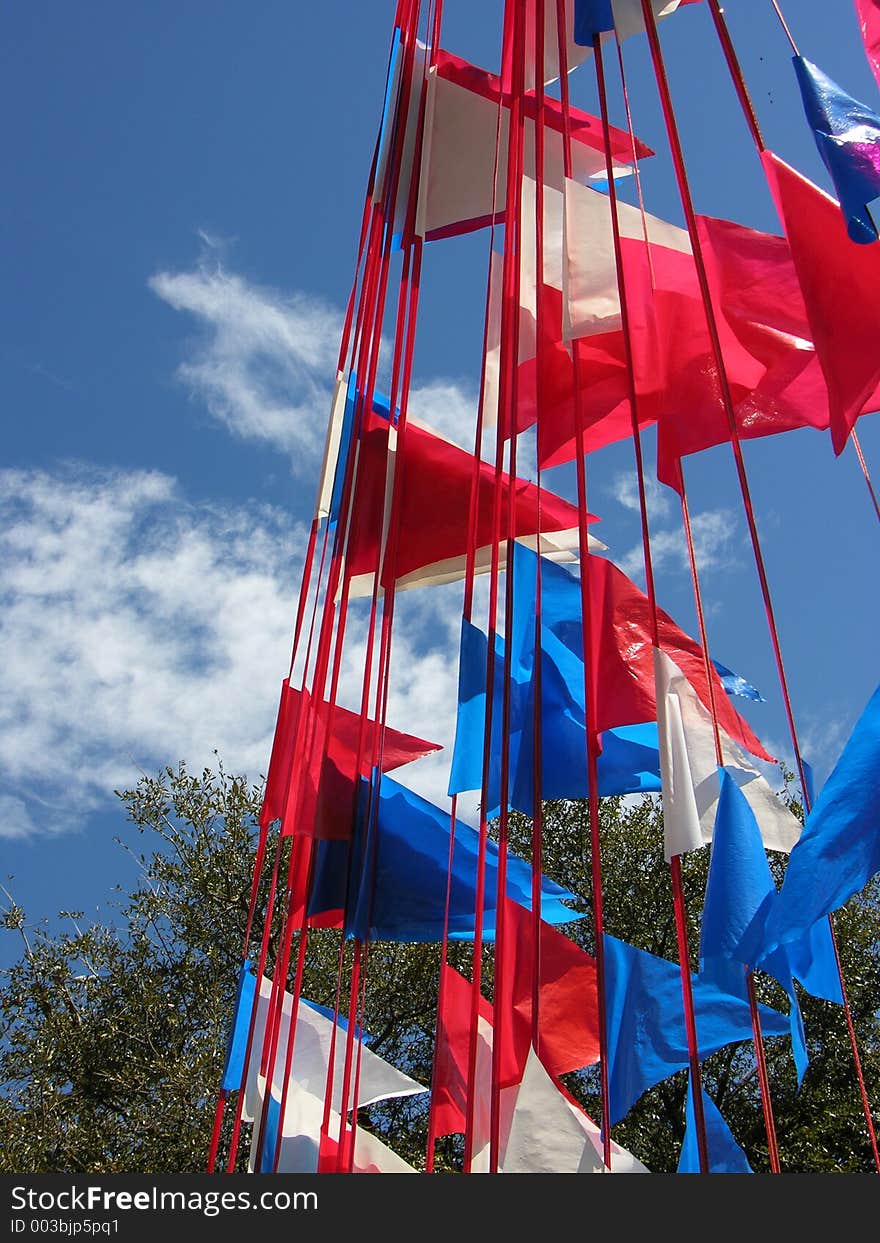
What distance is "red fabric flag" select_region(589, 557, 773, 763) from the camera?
3.61 metres

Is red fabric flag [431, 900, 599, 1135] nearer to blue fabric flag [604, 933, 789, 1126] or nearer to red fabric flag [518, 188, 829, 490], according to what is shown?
blue fabric flag [604, 933, 789, 1126]

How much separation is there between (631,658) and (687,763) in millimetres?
749

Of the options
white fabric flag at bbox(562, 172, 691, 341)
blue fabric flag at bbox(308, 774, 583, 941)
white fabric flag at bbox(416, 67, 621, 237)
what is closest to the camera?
white fabric flag at bbox(562, 172, 691, 341)

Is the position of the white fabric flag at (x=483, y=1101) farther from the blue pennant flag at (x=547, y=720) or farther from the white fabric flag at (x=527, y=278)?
the white fabric flag at (x=527, y=278)

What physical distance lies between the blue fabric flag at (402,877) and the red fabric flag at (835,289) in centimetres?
206

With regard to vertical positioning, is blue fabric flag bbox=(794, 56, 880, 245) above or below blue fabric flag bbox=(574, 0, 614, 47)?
below

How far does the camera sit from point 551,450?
4051 mm

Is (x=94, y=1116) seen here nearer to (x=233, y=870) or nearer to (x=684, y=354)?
(x=233, y=870)

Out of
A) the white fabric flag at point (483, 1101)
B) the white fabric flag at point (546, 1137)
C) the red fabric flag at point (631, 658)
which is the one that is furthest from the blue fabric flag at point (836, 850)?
the white fabric flag at point (483, 1101)

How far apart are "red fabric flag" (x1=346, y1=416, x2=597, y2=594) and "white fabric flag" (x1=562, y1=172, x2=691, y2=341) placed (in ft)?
3.61

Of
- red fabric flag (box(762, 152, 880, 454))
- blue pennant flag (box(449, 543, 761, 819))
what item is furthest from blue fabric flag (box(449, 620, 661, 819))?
red fabric flag (box(762, 152, 880, 454))

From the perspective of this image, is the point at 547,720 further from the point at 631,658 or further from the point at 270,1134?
the point at 270,1134

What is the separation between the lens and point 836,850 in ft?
8.42

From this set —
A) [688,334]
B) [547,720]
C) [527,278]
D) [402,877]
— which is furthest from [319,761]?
[688,334]
